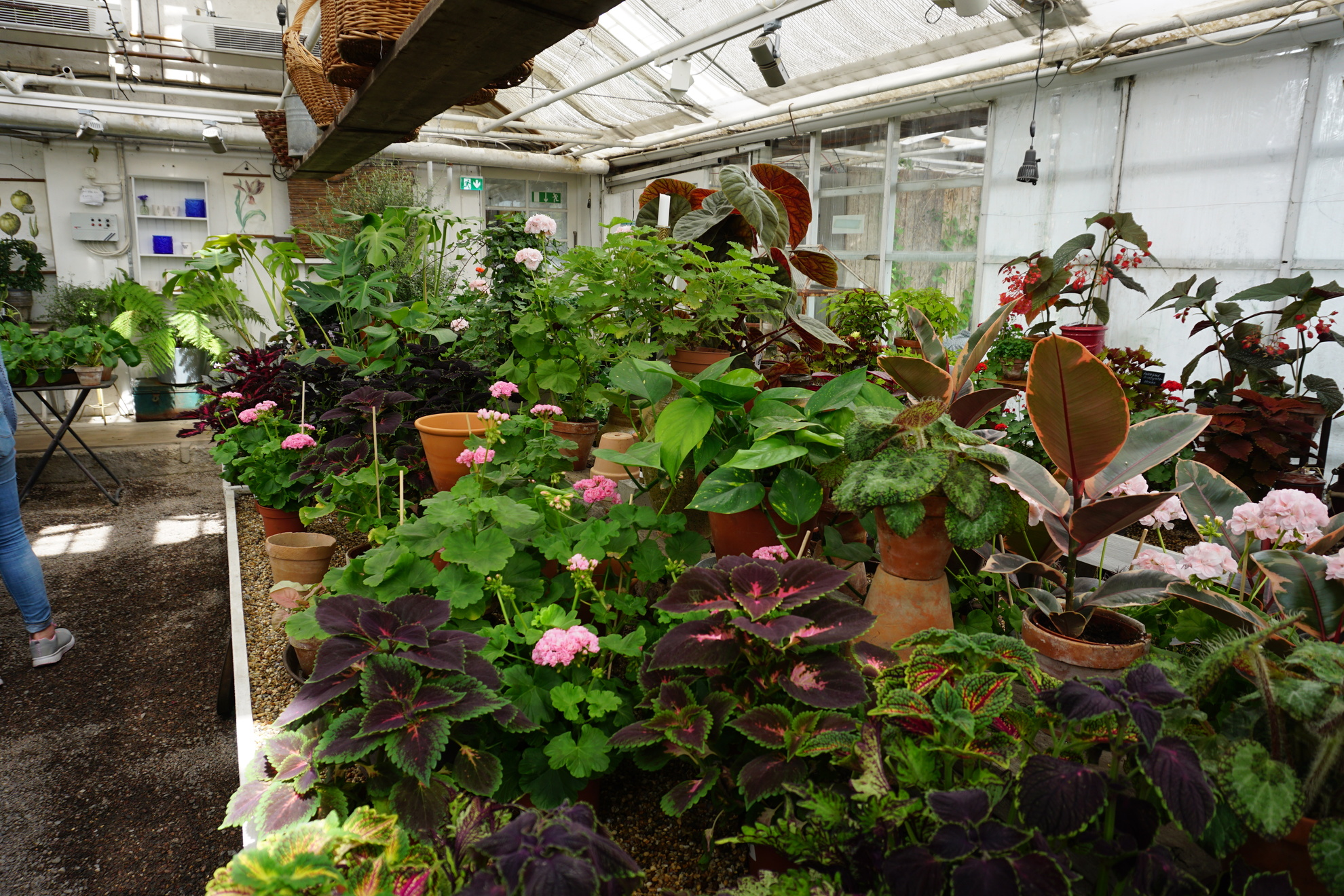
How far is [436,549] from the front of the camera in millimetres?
1346

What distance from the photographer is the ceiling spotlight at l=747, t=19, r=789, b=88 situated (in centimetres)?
458

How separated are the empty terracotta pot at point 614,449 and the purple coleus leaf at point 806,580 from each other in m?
1.02

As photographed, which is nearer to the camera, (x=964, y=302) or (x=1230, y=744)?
(x=1230, y=744)

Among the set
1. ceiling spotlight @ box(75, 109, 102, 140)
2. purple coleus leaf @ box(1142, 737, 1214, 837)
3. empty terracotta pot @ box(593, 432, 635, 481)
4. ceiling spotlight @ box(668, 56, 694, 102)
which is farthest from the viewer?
ceiling spotlight @ box(75, 109, 102, 140)

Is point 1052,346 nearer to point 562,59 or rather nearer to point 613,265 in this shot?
point 613,265

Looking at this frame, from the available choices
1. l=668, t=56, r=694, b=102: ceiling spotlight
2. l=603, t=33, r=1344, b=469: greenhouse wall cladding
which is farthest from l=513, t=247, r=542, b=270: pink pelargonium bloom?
l=603, t=33, r=1344, b=469: greenhouse wall cladding

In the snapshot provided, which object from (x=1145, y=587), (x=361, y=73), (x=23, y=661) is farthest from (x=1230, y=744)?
(x=23, y=661)

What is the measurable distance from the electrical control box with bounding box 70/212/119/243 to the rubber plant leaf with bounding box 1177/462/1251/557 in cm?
1008

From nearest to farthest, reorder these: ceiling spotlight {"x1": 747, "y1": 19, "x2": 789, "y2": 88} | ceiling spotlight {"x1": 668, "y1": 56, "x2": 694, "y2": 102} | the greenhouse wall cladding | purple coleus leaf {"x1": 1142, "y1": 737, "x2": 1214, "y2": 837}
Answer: purple coleus leaf {"x1": 1142, "y1": 737, "x2": 1214, "y2": 837} < the greenhouse wall cladding < ceiling spotlight {"x1": 747, "y1": 19, "x2": 789, "y2": 88} < ceiling spotlight {"x1": 668, "y1": 56, "x2": 694, "y2": 102}

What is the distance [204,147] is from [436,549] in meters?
9.29

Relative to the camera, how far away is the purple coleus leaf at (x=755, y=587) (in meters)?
0.91

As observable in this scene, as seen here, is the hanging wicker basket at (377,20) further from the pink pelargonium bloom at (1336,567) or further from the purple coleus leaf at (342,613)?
the pink pelargonium bloom at (1336,567)

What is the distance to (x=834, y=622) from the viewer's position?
0.95 m

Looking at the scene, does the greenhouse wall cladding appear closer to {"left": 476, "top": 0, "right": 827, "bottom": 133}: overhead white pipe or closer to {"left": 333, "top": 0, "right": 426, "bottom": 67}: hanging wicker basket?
{"left": 476, "top": 0, "right": 827, "bottom": 133}: overhead white pipe
